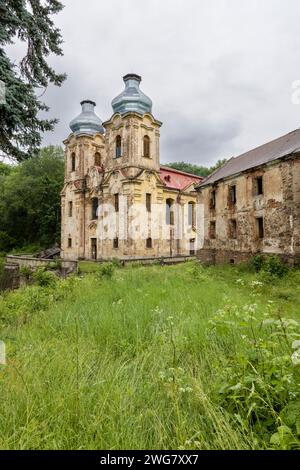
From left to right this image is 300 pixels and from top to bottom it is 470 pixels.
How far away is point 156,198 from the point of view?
86.4 ft

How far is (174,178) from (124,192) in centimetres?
879

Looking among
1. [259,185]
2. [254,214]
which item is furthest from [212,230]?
[259,185]

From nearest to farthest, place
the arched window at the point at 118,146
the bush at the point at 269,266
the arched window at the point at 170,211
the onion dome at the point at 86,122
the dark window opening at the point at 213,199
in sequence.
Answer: the bush at the point at 269,266 → the dark window opening at the point at 213,199 → the arched window at the point at 118,146 → the arched window at the point at 170,211 → the onion dome at the point at 86,122

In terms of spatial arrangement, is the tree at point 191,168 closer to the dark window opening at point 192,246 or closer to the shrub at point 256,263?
the dark window opening at point 192,246

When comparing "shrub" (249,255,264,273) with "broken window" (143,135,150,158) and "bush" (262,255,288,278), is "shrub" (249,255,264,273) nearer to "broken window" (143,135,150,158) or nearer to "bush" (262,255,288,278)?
"bush" (262,255,288,278)

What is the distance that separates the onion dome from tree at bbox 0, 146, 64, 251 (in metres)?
12.1

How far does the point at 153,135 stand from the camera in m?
26.8

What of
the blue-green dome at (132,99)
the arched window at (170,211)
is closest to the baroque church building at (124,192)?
the blue-green dome at (132,99)

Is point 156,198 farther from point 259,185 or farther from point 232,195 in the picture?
point 259,185

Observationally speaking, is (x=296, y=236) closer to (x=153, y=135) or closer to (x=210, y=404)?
(x=210, y=404)

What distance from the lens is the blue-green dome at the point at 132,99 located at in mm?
25828

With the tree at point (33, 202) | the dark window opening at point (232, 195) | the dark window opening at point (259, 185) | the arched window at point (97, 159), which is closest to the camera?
the dark window opening at point (259, 185)

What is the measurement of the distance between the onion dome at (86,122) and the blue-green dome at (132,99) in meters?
5.18

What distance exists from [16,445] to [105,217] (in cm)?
2560
